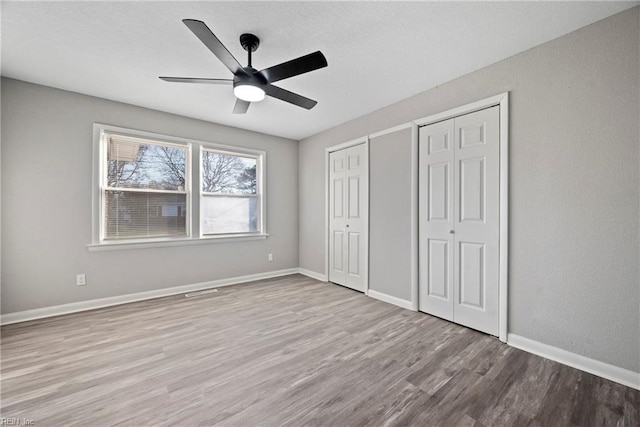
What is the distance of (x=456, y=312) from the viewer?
2.80 meters

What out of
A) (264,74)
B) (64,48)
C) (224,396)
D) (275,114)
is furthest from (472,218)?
(64,48)

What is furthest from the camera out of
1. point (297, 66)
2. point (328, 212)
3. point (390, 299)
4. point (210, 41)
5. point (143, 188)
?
point (328, 212)

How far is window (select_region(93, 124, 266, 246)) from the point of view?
338cm

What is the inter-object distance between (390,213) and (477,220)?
1.06 meters

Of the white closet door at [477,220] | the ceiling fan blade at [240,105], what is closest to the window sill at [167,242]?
the ceiling fan blade at [240,105]

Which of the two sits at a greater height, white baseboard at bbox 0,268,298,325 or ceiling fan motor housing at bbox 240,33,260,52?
ceiling fan motor housing at bbox 240,33,260,52

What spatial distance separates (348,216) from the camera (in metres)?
4.17

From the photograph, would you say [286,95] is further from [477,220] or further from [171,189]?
[171,189]

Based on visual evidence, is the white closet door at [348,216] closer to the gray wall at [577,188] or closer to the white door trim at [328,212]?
the white door trim at [328,212]

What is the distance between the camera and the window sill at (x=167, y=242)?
3.28 m

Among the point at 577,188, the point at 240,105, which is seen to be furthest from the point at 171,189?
the point at 577,188

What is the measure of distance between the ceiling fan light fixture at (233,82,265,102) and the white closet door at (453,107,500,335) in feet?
6.87

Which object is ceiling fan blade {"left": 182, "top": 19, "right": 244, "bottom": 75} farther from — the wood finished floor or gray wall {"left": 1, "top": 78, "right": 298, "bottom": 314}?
gray wall {"left": 1, "top": 78, "right": 298, "bottom": 314}

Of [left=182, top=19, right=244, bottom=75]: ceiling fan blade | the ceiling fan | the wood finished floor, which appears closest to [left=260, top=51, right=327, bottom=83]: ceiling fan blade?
the ceiling fan
